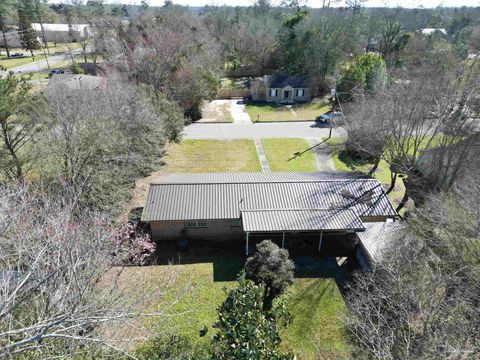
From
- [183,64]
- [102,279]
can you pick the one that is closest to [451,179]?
[102,279]

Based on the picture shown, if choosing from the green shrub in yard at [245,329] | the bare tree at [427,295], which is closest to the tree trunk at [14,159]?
the green shrub in yard at [245,329]

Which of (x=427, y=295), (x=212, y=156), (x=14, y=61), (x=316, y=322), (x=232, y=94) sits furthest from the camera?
(x=14, y=61)

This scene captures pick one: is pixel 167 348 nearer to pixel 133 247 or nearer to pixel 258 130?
pixel 133 247

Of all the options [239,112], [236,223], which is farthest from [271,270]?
[239,112]

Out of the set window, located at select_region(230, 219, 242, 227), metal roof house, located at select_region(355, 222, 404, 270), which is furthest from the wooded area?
window, located at select_region(230, 219, 242, 227)

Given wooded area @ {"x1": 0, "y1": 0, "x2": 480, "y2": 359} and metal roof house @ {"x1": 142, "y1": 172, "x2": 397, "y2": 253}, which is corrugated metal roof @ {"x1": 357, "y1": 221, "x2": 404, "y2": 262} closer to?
metal roof house @ {"x1": 142, "y1": 172, "x2": 397, "y2": 253}

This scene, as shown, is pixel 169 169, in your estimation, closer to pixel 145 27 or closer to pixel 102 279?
pixel 102 279

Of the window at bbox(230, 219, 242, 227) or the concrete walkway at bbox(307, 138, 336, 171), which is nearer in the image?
the window at bbox(230, 219, 242, 227)
